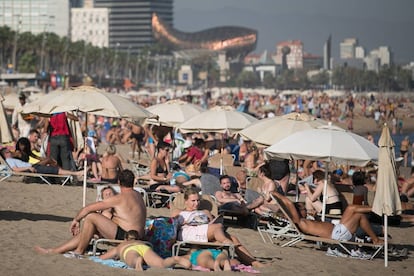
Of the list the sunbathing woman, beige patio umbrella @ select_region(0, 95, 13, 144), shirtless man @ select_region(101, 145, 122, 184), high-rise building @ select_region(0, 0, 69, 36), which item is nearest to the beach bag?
the sunbathing woman

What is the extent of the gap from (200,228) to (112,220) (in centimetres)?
85

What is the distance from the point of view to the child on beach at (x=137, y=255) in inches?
327

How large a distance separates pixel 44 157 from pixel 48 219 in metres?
4.50

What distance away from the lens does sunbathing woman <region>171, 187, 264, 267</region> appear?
8906mm

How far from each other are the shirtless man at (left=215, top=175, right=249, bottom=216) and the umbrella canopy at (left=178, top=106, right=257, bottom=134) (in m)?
4.24

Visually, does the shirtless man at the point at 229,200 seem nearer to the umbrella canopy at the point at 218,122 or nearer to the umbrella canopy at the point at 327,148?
the umbrella canopy at the point at 327,148

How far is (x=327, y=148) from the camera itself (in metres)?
10.8

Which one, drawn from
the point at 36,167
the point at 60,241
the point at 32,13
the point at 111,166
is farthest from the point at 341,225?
the point at 32,13

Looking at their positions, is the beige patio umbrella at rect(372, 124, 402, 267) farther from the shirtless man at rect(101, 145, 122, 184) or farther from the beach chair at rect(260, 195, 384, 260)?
the shirtless man at rect(101, 145, 122, 184)

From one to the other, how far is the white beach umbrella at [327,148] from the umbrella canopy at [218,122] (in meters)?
5.02

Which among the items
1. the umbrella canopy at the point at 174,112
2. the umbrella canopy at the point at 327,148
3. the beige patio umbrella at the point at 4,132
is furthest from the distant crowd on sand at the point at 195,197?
the beige patio umbrella at the point at 4,132

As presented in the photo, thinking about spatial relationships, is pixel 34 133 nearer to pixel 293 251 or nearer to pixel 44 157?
pixel 44 157

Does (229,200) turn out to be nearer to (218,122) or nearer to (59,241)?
(59,241)

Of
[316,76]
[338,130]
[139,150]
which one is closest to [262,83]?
[316,76]
